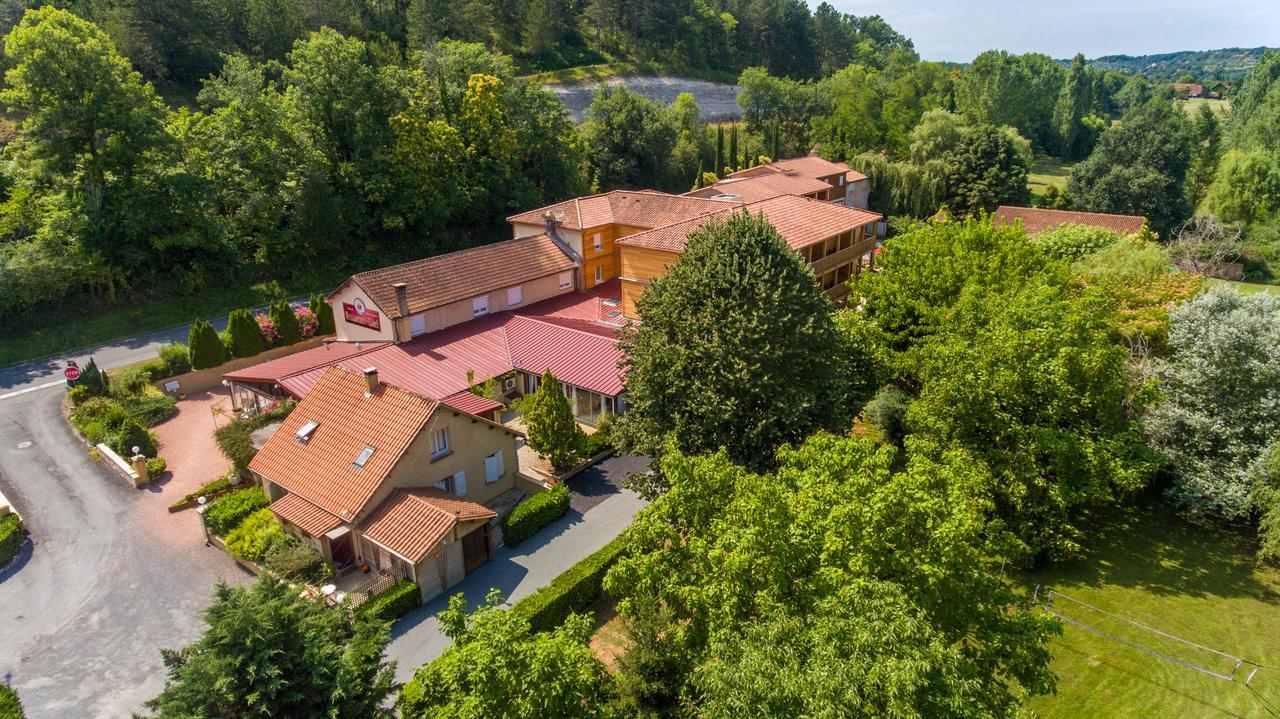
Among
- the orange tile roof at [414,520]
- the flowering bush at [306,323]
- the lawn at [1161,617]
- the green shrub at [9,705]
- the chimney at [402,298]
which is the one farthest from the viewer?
the flowering bush at [306,323]

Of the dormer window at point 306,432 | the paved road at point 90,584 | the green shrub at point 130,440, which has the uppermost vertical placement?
the dormer window at point 306,432

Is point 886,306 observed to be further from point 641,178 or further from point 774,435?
point 641,178

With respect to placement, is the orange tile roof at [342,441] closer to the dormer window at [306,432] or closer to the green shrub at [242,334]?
the dormer window at [306,432]

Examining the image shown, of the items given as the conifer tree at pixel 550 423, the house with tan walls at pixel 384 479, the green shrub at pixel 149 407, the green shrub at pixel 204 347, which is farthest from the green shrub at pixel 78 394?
the conifer tree at pixel 550 423

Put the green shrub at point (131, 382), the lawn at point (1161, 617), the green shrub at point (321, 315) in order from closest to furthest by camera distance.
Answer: the lawn at point (1161, 617)
the green shrub at point (131, 382)
the green shrub at point (321, 315)

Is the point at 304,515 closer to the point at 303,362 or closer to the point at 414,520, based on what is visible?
the point at 414,520

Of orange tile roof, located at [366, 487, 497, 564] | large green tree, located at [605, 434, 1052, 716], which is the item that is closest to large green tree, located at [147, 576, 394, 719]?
large green tree, located at [605, 434, 1052, 716]
